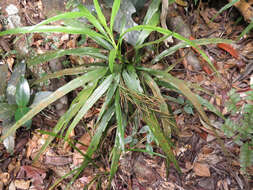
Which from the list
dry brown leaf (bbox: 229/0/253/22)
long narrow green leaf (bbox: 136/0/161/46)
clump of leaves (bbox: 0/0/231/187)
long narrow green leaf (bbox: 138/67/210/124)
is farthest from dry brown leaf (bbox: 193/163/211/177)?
dry brown leaf (bbox: 229/0/253/22)

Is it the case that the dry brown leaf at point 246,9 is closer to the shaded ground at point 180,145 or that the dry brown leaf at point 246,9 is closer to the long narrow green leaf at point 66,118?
the shaded ground at point 180,145

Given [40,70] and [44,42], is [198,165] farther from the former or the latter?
[44,42]

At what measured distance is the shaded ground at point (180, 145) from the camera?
1034 mm

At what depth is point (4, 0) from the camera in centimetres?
136

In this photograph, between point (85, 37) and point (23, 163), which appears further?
point (85, 37)

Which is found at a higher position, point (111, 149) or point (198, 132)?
point (111, 149)

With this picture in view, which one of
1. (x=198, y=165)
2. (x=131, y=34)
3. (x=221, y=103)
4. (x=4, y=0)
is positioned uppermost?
(x=4, y=0)

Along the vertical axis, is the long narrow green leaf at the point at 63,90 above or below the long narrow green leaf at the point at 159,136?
above

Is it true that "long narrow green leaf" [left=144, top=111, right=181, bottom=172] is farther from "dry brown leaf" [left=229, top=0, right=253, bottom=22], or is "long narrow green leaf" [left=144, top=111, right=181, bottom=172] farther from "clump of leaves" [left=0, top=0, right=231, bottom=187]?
"dry brown leaf" [left=229, top=0, right=253, bottom=22]

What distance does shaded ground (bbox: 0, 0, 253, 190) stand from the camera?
3.39 feet

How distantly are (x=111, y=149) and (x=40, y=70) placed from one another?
693 millimetres

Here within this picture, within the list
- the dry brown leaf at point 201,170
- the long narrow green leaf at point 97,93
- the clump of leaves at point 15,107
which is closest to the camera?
the long narrow green leaf at point 97,93

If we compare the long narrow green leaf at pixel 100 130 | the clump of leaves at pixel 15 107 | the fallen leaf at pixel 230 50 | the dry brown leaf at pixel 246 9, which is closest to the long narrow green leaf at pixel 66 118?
the long narrow green leaf at pixel 100 130

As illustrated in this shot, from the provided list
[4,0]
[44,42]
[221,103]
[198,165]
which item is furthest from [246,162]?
[4,0]
